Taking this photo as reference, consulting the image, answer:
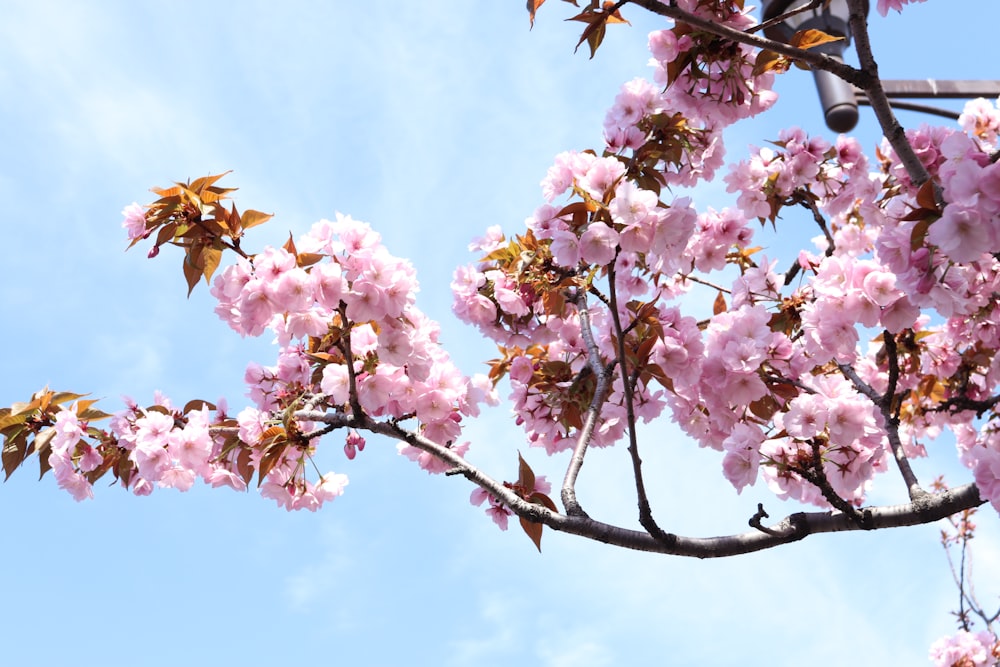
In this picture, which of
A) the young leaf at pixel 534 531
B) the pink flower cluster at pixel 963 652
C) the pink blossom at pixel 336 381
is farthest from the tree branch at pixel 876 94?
the pink flower cluster at pixel 963 652

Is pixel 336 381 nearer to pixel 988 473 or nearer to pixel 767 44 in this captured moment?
pixel 767 44

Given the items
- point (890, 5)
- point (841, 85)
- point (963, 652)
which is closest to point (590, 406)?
point (890, 5)

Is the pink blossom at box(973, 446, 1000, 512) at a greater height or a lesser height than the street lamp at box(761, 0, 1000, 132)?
lesser

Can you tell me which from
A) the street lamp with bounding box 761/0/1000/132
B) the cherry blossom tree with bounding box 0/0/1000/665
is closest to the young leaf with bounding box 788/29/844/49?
the cherry blossom tree with bounding box 0/0/1000/665

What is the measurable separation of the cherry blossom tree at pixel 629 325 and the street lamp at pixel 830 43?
0.48 m

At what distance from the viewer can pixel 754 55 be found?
2.77 meters

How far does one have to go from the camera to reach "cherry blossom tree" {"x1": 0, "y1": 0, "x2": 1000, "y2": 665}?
231 centimetres

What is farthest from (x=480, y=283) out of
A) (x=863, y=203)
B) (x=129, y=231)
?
(x=863, y=203)

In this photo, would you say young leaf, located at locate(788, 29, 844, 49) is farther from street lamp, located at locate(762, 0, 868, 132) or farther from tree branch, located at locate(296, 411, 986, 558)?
tree branch, located at locate(296, 411, 986, 558)

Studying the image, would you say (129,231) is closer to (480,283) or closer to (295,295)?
(295,295)

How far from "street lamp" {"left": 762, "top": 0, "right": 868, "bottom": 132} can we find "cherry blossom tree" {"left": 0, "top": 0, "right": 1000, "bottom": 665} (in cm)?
48

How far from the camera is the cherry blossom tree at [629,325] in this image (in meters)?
2.31

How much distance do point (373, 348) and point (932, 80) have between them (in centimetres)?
332

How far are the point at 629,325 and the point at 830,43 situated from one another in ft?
6.08
